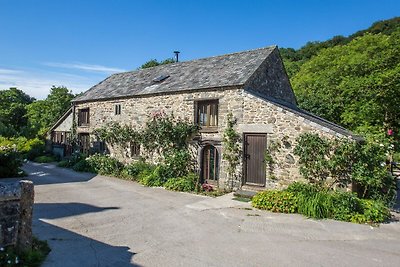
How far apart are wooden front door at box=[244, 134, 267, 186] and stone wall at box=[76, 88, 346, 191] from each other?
314 millimetres

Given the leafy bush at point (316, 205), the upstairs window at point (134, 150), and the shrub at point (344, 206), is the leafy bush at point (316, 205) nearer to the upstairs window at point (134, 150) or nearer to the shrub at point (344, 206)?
the shrub at point (344, 206)

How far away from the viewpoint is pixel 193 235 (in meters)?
7.77

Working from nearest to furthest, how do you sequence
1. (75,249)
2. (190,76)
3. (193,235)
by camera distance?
(75,249)
(193,235)
(190,76)

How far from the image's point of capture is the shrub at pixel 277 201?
1021cm

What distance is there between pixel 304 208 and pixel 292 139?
10.2 ft

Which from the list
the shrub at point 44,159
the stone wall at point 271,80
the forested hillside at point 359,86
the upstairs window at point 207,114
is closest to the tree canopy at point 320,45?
the forested hillside at point 359,86

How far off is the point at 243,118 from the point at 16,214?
10044 millimetres

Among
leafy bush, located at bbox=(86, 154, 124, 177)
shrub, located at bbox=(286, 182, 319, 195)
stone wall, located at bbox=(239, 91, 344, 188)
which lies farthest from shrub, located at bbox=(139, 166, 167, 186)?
shrub, located at bbox=(286, 182, 319, 195)

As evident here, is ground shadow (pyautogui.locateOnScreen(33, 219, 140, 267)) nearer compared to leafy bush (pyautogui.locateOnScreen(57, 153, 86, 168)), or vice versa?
ground shadow (pyautogui.locateOnScreen(33, 219, 140, 267))

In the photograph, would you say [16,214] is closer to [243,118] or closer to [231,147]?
[231,147]

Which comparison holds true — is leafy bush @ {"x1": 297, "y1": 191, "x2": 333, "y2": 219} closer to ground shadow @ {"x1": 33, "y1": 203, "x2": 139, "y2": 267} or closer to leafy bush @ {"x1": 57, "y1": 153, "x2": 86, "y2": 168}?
ground shadow @ {"x1": 33, "y1": 203, "x2": 139, "y2": 267}

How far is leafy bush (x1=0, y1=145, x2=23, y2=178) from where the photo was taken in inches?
605

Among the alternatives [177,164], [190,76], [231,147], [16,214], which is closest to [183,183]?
[177,164]

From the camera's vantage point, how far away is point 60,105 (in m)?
36.2
